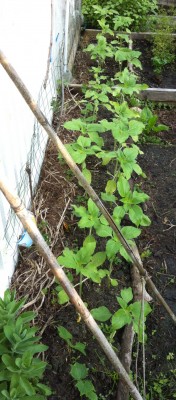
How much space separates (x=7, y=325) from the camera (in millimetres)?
1777

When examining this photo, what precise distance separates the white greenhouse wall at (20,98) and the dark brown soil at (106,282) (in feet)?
0.78

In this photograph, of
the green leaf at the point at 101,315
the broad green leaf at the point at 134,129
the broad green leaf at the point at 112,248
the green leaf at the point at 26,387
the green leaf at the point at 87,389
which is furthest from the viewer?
the broad green leaf at the point at 134,129

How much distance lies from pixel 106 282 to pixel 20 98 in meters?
1.30

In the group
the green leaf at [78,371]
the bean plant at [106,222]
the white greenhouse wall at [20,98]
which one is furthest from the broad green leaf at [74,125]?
the green leaf at [78,371]

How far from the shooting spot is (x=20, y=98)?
2.72 metres

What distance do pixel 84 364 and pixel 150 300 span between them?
62cm

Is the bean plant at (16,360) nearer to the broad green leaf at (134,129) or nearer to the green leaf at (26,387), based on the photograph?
the green leaf at (26,387)

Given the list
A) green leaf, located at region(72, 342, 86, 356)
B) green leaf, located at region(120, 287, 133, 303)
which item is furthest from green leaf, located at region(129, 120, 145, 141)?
green leaf, located at region(72, 342, 86, 356)

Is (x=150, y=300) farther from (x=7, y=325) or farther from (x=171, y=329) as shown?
(x=7, y=325)

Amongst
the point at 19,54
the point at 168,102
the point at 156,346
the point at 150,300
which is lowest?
the point at 156,346

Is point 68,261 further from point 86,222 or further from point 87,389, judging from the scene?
point 87,389

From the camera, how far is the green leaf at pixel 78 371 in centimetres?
220

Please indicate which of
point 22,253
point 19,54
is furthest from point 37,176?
point 19,54

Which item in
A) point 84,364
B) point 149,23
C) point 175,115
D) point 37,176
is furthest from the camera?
point 149,23
